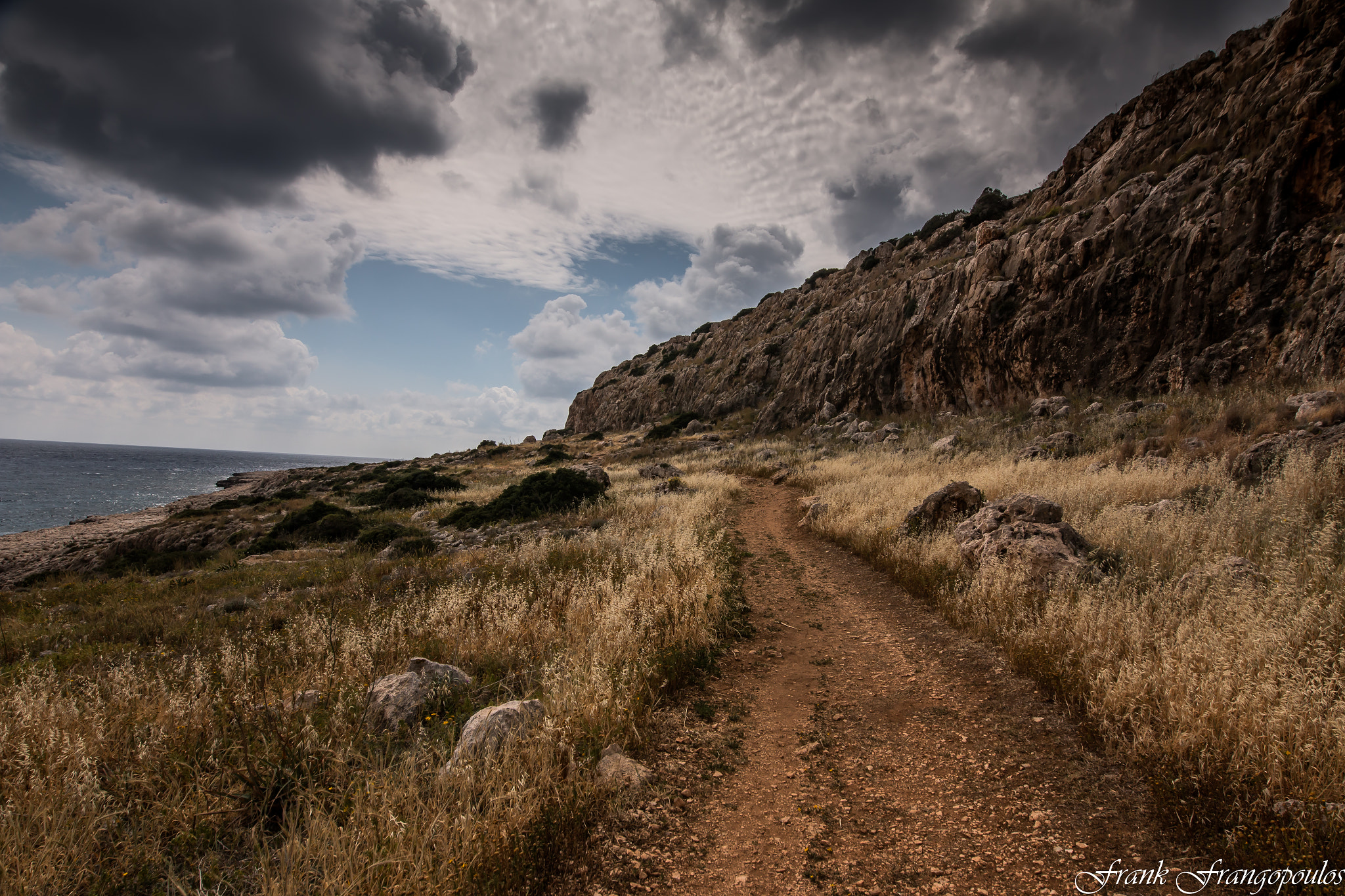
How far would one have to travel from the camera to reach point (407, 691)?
4.70m

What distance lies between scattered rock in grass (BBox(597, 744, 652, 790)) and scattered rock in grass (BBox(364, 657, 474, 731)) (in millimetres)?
1847

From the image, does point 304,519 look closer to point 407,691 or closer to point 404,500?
point 404,500

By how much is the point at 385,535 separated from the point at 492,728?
14.6 m

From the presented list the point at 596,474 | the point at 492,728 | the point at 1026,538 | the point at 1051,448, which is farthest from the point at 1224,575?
the point at 596,474

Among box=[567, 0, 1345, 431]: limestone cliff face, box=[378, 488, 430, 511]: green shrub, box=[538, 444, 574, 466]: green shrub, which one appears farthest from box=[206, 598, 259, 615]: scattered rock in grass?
box=[538, 444, 574, 466]: green shrub

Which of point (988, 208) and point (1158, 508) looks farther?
point (988, 208)

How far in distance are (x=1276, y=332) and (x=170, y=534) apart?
39495 mm

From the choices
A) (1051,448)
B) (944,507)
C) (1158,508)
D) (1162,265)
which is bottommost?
(944,507)

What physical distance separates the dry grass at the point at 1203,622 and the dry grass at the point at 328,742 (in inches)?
154

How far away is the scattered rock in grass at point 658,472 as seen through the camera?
80.7 ft

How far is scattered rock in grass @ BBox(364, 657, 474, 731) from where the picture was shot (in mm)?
4473

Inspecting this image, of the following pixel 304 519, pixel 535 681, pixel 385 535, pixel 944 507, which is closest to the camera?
pixel 535 681

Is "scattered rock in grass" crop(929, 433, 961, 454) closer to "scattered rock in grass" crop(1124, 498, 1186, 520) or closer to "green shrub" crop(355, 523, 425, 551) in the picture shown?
"scattered rock in grass" crop(1124, 498, 1186, 520)

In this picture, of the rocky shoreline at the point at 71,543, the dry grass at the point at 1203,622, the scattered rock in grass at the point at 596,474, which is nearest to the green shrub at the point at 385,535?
the scattered rock in grass at the point at 596,474
